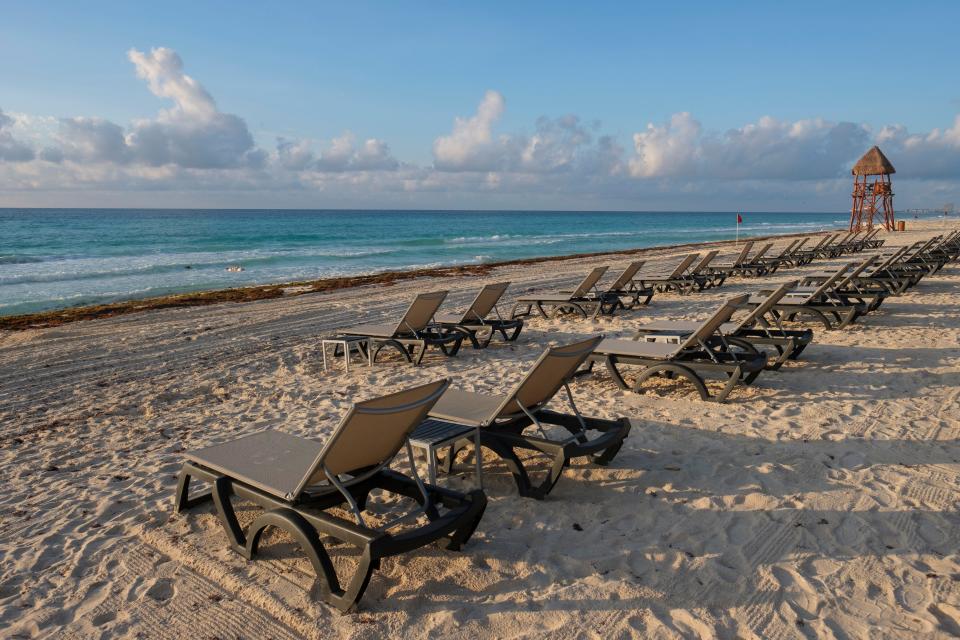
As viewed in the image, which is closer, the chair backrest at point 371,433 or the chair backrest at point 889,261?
the chair backrest at point 371,433

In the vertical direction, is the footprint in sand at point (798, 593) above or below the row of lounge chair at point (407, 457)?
below

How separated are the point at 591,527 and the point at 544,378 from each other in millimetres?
966

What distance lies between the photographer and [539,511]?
3.74m

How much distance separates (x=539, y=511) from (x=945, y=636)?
1.91 m

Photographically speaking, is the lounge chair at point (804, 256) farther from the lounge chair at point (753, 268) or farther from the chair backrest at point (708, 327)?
the chair backrest at point (708, 327)

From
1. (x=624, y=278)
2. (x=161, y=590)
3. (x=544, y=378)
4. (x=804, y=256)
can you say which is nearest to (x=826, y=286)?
(x=624, y=278)

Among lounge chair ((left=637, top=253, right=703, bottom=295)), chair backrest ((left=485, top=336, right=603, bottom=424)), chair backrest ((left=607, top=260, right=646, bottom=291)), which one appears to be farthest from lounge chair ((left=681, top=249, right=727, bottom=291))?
chair backrest ((left=485, top=336, right=603, bottom=424))

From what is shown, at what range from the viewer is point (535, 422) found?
403cm

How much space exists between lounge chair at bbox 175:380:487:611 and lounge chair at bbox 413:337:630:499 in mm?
555

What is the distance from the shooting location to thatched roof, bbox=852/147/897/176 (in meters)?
37.2

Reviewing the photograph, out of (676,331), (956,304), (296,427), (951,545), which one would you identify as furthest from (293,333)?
(956,304)

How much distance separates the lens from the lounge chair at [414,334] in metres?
7.78

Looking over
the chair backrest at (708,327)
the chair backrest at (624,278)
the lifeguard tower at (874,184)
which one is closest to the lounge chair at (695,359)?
the chair backrest at (708,327)

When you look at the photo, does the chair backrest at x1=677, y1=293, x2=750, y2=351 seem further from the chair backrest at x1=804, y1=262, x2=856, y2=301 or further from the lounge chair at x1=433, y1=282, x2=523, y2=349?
the chair backrest at x1=804, y1=262, x2=856, y2=301
